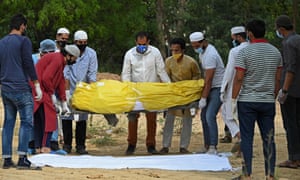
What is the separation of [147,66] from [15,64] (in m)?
Result: 2.84

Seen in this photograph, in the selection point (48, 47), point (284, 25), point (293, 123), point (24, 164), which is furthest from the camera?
point (48, 47)

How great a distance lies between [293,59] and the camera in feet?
33.7

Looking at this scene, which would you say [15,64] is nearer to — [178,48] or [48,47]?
[48,47]

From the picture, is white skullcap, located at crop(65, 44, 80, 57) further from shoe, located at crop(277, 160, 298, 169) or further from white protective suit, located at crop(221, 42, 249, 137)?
shoe, located at crop(277, 160, 298, 169)

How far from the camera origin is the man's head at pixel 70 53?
1138cm

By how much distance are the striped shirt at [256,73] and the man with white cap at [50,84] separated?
10.1ft

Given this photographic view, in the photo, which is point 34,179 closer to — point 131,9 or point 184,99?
Result: point 184,99

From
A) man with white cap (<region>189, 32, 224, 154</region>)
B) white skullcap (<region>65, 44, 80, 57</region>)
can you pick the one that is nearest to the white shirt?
man with white cap (<region>189, 32, 224, 154</region>)

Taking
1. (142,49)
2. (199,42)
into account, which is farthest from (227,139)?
(142,49)

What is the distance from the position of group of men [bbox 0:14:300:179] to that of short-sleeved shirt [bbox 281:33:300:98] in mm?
13

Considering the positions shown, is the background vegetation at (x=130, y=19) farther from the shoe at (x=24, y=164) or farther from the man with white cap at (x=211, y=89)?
the shoe at (x=24, y=164)

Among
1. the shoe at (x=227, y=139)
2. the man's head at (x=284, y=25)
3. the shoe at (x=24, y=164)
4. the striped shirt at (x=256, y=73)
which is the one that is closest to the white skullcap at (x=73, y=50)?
the shoe at (x=24, y=164)

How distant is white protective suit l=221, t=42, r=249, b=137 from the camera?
A: 36.1 ft

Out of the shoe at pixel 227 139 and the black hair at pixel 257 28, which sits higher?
the black hair at pixel 257 28
